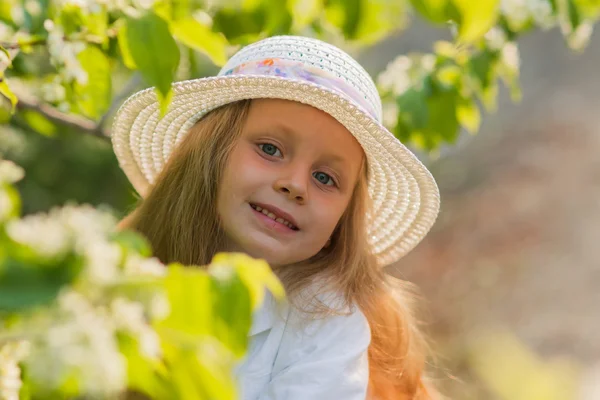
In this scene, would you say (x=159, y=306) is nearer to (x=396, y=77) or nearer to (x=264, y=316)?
(x=264, y=316)

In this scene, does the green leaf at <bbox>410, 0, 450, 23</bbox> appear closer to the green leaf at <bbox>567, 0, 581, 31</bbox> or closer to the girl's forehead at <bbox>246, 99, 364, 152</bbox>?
the girl's forehead at <bbox>246, 99, 364, 152</bbox>

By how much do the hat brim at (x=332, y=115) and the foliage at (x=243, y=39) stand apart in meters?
0.08

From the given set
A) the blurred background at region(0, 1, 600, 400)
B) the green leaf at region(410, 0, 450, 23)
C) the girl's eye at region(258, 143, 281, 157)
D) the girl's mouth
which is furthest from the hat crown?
the blurred background at region(0, 1, 600, 400)

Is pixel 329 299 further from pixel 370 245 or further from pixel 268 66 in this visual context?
pixel 268 66

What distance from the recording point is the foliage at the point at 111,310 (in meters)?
0.49

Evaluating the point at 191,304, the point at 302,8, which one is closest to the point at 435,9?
the point at 302,8

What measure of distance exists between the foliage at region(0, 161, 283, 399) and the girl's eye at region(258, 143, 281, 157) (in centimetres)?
83

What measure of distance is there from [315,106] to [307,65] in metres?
0.08

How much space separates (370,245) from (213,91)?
48cm

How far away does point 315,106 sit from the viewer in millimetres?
1384

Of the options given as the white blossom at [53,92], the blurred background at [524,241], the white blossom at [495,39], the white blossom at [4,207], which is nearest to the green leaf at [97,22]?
the white blossom at [53,92]

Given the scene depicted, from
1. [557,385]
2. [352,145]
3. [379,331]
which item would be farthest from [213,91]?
[557,385]

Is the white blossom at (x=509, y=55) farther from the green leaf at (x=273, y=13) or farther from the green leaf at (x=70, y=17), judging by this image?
the green leaf at (x=70, y=17)

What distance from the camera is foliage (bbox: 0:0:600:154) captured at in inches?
42.4
